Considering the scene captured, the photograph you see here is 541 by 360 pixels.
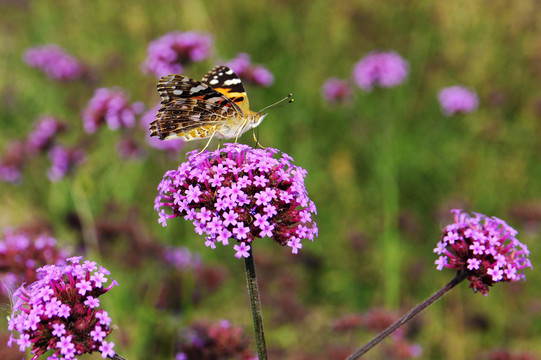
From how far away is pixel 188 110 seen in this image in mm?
4051

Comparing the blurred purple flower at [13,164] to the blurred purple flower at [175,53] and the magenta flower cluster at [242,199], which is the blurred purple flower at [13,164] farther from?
the magenta flower cluster at [242,199]

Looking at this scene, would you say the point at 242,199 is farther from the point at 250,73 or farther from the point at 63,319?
the point at 250,73

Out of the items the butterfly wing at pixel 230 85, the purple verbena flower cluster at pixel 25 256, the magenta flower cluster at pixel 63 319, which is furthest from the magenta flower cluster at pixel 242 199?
the purple verbena flower cluster at pixel 25 256

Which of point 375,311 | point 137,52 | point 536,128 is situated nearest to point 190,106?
point 375,311

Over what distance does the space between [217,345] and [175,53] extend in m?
3.36

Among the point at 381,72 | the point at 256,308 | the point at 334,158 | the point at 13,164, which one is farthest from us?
the point at 334,158

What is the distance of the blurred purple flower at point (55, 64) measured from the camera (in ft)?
23.4

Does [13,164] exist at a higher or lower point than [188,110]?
higher

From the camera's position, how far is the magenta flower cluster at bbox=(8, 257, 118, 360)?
226 cm

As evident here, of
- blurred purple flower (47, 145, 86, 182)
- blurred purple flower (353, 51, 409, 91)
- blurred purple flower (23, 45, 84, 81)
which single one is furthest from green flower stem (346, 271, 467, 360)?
blurred purple flower (23, 45, 84, 81)

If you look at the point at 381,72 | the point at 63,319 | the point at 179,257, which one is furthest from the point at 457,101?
the point at 63,319

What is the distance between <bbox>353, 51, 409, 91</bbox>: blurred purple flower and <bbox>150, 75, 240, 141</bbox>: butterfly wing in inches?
146

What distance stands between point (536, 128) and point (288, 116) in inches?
165

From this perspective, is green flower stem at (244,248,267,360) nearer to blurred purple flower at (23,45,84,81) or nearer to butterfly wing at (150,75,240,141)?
butterfly wing at (150,75,240,141)
